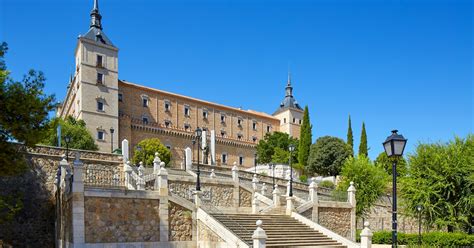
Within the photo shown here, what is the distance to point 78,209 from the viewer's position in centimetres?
1594

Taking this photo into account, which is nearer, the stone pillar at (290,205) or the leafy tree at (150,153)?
the stone pillar at (290,205)

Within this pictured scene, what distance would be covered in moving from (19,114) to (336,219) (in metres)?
16.7

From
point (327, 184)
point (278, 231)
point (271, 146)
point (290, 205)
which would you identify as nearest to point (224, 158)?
point (271, 146)

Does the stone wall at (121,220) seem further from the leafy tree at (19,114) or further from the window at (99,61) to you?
the window at (99,61)

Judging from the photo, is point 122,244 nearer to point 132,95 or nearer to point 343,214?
point 343,214

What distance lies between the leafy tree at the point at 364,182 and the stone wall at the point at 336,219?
8.86m

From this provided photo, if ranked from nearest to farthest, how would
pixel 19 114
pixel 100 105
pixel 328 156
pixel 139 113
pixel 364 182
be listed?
pixel 19 114, pixel 364 182, pixel 100 105, pixel 328 156, pixel 139 113

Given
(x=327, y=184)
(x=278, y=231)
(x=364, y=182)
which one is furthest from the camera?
(x=327, y=184)

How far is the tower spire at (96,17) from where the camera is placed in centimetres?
5727

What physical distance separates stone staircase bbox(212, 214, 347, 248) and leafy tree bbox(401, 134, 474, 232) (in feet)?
35.7

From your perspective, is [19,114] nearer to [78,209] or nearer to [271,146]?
[78,209]

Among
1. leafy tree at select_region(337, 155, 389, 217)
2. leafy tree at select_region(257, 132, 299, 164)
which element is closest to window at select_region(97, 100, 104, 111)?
leafy tree at select_region(257, 132, 299, 164)

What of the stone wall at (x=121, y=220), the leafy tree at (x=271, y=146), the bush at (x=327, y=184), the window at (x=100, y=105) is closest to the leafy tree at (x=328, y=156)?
the bush at (x=327, y=184)

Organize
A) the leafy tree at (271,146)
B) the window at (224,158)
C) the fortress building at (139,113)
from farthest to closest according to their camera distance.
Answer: the window at (224,158)
the leafy tree at (271,146)
the fortress building at (139,113)
